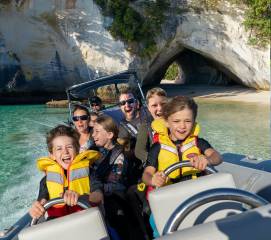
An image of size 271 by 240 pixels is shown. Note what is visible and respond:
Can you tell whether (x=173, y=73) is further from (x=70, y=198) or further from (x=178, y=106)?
(x=70, y=198)

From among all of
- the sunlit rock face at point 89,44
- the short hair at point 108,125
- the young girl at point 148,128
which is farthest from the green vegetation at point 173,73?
the short hair at point 108,125

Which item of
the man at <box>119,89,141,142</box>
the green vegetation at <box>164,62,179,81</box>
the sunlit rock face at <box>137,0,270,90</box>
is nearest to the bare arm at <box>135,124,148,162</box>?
the man at <box>119,89,141,142</box>

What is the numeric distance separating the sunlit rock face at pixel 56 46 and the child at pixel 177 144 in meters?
17.7

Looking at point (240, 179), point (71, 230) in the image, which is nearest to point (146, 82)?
point (240, 179)

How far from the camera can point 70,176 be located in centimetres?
240

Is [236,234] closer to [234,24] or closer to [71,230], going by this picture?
[71,230]

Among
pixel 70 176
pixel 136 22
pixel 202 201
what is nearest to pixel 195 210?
pixel 202 201

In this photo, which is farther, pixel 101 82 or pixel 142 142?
pixel 101 82

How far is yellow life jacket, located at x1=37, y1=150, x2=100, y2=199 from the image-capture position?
7.88 ft

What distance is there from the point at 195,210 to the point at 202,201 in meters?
0.28

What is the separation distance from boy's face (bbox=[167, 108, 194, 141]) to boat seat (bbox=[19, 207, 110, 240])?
81cm

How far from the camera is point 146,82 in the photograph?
24.1 m

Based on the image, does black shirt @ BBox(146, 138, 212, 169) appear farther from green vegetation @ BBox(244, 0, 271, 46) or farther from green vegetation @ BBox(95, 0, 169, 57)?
green vegetation @ BBox(244, 0, 271, 46)

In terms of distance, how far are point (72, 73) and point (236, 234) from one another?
19.5m
